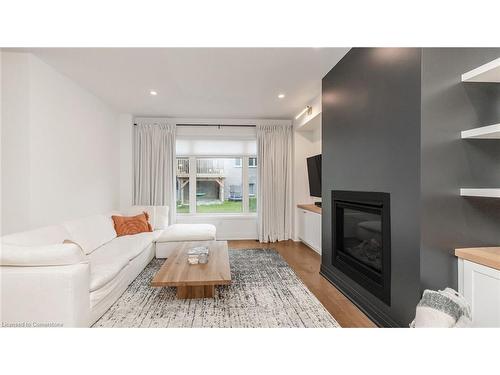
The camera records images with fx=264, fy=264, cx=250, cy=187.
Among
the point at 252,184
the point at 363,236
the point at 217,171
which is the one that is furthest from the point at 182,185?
the point at 363,236

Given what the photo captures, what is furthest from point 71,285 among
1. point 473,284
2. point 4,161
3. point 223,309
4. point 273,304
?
point 473,284

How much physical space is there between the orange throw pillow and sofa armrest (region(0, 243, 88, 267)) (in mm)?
2300

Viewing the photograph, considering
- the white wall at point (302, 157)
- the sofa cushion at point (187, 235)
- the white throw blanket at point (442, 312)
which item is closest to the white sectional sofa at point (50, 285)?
the sofa cushion at point (187, 235)

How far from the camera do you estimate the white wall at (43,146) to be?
107 inches

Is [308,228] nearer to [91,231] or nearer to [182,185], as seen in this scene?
[182,185]

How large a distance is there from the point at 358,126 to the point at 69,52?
3.01 metres

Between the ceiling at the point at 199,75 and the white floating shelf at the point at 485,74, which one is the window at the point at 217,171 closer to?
the ceiling at the point at 199,75

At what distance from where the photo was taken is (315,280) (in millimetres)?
3143

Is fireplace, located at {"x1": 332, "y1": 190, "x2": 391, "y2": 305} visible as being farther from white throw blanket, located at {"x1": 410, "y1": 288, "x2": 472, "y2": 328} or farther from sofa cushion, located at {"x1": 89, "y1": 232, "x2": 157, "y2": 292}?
sofa cushion, located at {"x1": 89, "y1": 232, "x2": 157, "y2": 292}

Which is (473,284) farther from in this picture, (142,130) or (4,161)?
(142,130)

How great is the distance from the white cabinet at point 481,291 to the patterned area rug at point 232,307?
3.00 ft

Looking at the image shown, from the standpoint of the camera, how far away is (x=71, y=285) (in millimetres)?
1775

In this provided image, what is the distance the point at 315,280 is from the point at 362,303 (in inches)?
32.3

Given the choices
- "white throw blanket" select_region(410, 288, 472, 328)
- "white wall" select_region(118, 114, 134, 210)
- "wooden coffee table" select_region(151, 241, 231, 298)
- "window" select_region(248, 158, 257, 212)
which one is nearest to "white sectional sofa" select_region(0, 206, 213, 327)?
"wooden coffee table" select_region(151, 241, 231, 298)
